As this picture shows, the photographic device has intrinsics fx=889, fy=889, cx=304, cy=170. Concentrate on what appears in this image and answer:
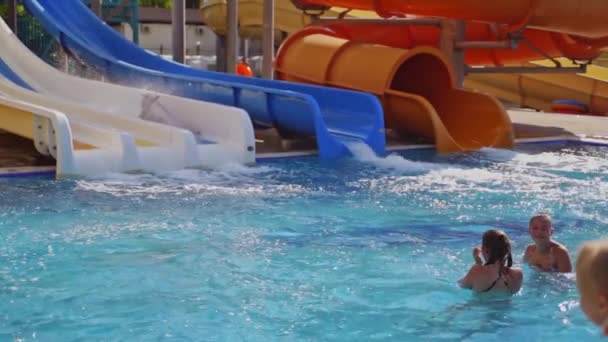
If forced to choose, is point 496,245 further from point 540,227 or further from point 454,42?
point 454,42

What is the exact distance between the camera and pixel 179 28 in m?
11.5

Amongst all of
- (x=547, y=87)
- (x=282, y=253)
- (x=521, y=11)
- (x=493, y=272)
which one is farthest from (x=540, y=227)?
(x=547, y=87)

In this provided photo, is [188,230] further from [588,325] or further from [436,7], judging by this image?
[436,7]

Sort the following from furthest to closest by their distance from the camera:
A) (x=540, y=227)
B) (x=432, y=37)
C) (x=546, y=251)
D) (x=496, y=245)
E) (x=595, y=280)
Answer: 1. (x=432, y=37)
2. (x=546, y=251)
3. (x=540, y=227)
4. (x=496, y=245)
5. (x=595, y=280)

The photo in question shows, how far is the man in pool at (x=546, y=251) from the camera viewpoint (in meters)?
3.95

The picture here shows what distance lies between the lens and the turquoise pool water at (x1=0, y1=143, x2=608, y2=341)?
11.0 feet

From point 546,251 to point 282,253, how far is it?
1.27 meters

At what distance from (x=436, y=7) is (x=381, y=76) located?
0.91m

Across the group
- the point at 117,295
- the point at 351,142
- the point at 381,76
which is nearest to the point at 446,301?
the point at 117,295

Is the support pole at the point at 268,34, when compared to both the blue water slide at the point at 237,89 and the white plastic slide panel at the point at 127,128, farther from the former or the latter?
the white plastic slide panel at the point at 127,128

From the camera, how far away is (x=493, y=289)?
369 cm

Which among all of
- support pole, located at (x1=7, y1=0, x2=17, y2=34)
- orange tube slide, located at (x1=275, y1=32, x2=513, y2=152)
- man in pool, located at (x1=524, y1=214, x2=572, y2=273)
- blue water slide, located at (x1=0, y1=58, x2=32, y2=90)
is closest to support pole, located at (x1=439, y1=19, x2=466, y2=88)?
orange tube slide, located at (x1=275, y1=32, x2=513, y2=152)

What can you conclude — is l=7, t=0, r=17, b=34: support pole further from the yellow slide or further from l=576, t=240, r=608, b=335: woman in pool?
l=576, t=240, r=608, b=335: woman in pool

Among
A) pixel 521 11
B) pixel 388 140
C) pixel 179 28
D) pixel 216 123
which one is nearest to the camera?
pixel 216 123
